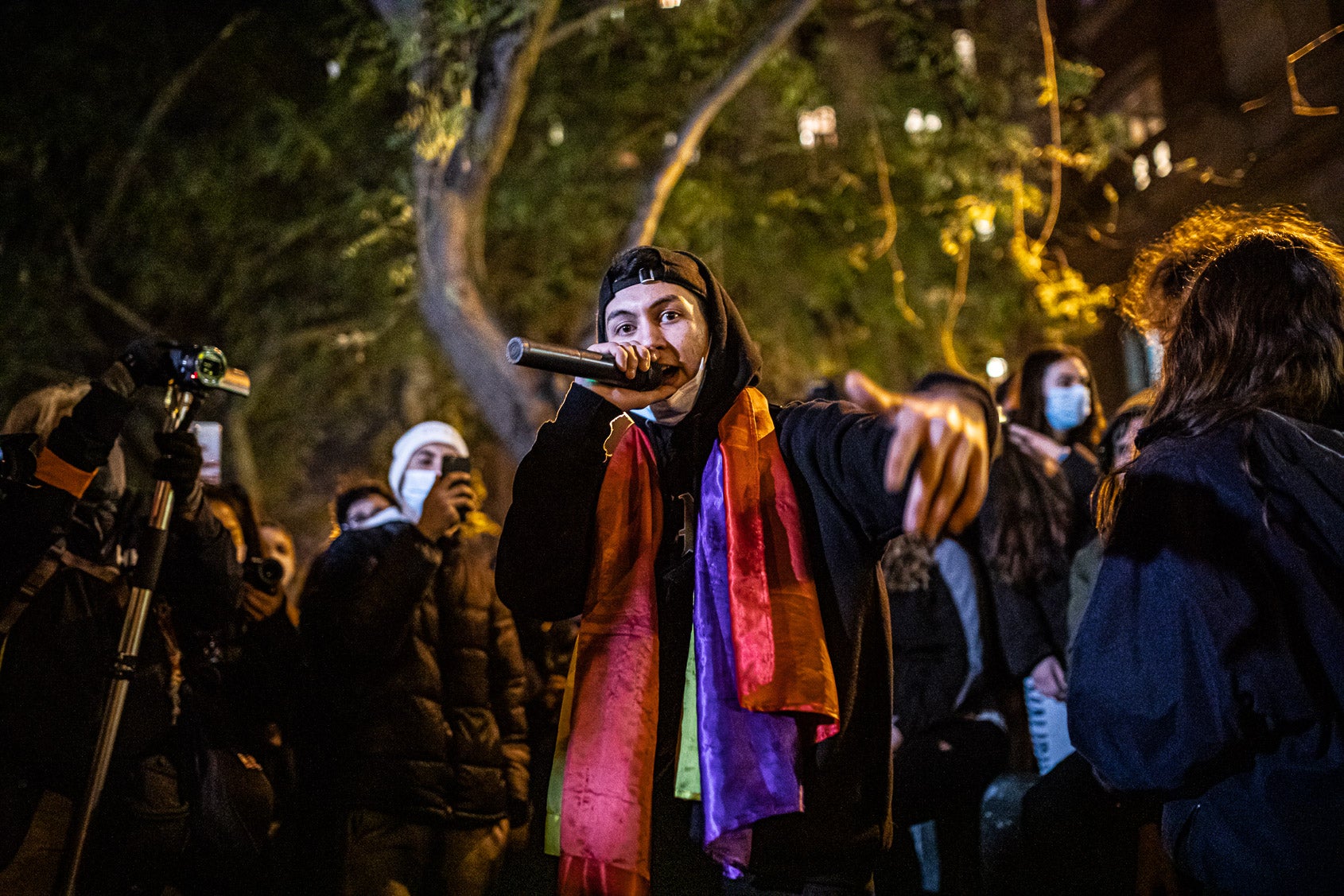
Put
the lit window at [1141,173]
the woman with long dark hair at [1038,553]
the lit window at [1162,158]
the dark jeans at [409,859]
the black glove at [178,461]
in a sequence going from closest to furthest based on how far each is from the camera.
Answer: the black glove at [178,461] → the dark jeans at [409,859] → the woman with long dark hair at [1038,553] → the lit window at [1162,158] → the lit window at [1141,173]

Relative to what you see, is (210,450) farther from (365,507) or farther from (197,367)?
(197,367)

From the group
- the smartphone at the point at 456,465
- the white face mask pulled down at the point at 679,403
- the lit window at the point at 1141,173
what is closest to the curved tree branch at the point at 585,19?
the smartphone at the point at 456,465

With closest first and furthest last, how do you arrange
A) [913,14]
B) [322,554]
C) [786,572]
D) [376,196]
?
1. [786,572]
2. [322,554]
3. [376,196]
4. [913,14]

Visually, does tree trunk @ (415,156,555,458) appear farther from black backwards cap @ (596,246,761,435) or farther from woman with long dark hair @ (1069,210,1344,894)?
woman with long dark hair @ (1069,210,1344,894)

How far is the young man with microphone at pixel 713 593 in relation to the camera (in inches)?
71.8

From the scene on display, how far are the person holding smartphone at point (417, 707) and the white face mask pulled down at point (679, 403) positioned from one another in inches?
62.1

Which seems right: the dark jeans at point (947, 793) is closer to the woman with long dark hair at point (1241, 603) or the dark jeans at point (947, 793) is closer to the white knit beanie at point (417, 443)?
the woman with long dark hair at point (1241, 603)

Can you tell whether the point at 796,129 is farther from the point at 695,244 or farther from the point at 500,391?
the point at 500,391

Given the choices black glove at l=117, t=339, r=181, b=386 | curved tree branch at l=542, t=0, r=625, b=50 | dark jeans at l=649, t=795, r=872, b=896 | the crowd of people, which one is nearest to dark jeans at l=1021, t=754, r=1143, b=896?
the crowd of people

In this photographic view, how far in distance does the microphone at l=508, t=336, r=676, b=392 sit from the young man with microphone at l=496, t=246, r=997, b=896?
0.11 feet

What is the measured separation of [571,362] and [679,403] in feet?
1.28

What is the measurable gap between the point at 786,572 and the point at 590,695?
50 centimetres

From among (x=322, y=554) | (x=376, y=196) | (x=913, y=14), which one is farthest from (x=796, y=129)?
(x=322, y=554)

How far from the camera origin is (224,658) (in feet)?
11.6
